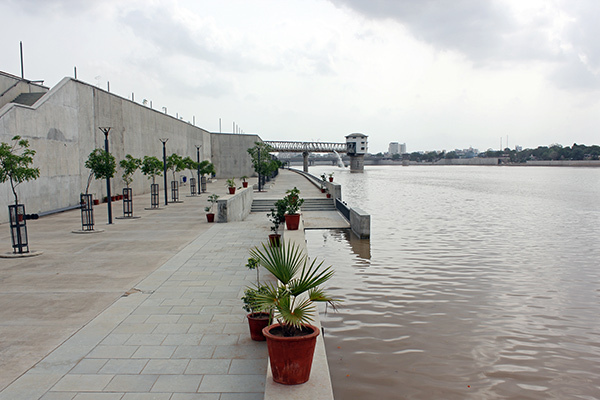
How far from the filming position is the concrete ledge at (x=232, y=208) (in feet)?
61.4

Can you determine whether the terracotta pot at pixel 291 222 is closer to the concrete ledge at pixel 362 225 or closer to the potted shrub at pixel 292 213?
the potted shrub at pixel 292 213

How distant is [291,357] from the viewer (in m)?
4.39

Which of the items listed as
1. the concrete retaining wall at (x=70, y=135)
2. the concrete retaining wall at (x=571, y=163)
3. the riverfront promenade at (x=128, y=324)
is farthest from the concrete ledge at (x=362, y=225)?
the concrete retaining wall at (x=571, y=163)

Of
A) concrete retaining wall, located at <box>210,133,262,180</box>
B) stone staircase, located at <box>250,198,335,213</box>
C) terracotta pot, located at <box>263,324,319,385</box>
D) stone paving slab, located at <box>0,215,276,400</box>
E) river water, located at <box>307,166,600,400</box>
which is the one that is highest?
concrete retaining wall, located at <box>210,133,262,180</box>

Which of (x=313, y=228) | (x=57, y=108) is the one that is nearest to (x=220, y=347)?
(x=313, y=228)

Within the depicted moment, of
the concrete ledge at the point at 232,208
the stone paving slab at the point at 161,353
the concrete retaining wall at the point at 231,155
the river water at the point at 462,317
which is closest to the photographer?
the stone paving slab at the point at 161,353

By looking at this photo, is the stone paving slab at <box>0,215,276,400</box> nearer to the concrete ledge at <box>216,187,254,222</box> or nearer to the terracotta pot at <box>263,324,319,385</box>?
the terracotta pot at <box>263,324,319,385</box>

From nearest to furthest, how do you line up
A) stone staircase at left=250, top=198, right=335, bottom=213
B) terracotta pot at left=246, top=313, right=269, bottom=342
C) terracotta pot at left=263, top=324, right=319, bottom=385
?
terracotta pot at left=263, top=324, right=319, bottom=385 < terracotta pot at left=246, top=313, right=269, bottom=342 < stone staircase at left=250, top=198, right=335, bottom=213

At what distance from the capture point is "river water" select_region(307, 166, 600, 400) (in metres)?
6.48

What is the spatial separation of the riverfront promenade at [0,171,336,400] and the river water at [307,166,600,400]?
1727 mm

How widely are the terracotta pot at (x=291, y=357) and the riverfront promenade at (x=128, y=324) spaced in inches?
24.0

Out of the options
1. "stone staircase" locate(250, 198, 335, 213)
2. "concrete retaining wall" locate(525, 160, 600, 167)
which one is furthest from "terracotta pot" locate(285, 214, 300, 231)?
"concrete retaining wall" locate(525, 160, 600, 167)

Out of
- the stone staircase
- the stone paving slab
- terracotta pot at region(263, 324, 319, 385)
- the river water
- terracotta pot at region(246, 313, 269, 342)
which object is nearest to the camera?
terracotta pot at region(263, 324, 319, 385)

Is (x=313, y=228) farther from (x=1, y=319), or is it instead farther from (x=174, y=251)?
(x=1, y=319)
